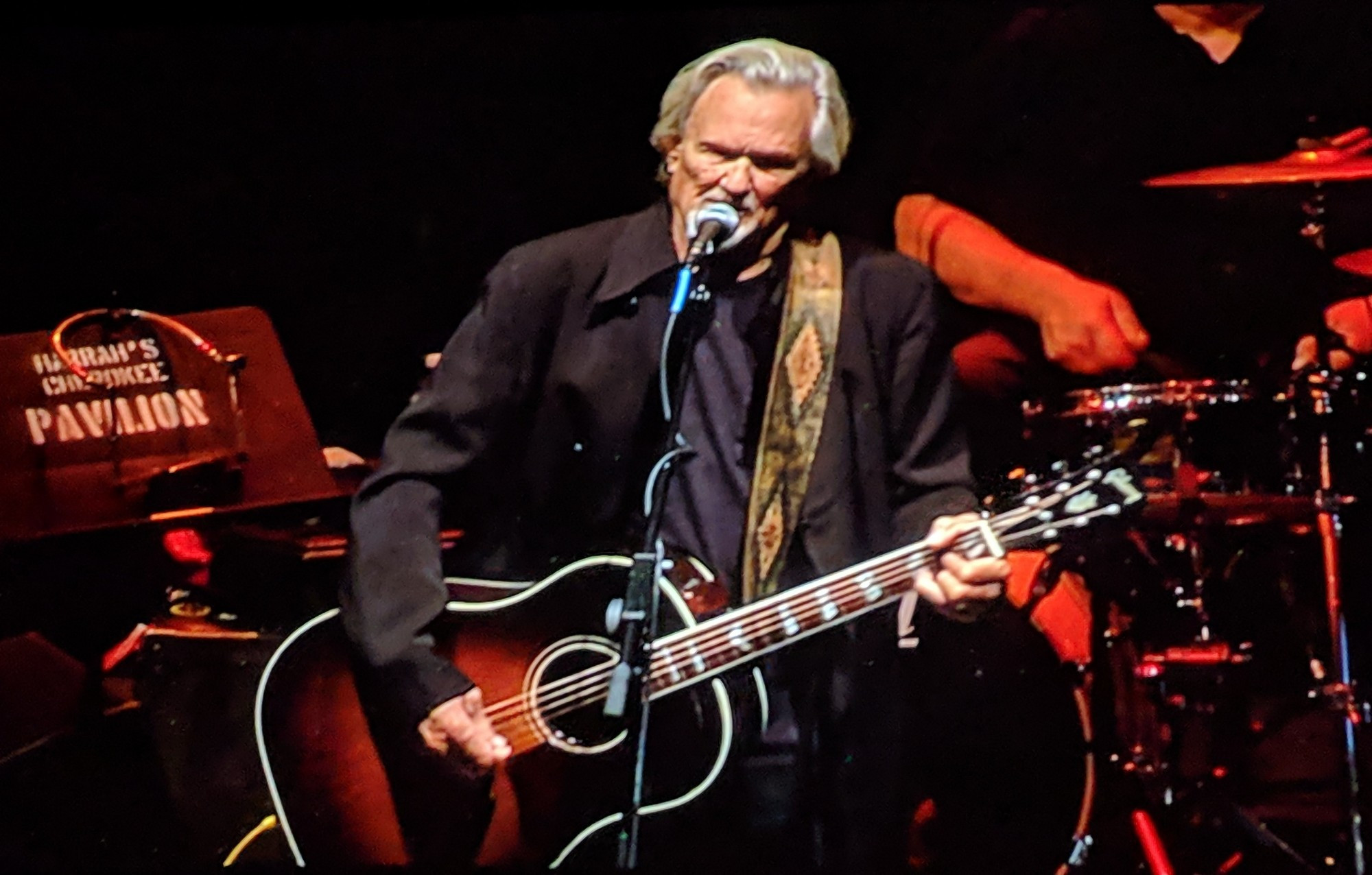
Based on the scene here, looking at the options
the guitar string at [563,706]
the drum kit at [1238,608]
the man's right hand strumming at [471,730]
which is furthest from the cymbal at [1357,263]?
the man's right hand strumming at [471,730]

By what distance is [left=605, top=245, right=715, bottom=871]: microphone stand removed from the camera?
1.91 metres

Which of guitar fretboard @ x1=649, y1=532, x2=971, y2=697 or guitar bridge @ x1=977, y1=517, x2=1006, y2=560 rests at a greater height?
guitar bridge @ x1=977, y1=517, x2=1006, y2=560

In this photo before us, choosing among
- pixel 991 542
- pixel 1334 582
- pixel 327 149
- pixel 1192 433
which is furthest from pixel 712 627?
pixel 327 149

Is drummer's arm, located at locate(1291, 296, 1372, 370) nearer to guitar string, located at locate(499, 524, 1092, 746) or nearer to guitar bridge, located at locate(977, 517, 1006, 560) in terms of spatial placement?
guitar bridge, located at locate(977, 517, 1006, 560)

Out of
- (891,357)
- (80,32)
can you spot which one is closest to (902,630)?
(891,357)

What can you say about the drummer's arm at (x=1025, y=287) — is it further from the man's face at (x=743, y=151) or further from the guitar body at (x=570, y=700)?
the guitar body at (x=570, y=700)

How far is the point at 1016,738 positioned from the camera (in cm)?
284

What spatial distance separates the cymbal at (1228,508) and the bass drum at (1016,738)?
0.76 feet

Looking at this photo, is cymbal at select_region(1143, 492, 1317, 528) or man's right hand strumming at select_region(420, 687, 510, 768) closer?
man's right hand strumming at select_region(420, 687, 510, 768)

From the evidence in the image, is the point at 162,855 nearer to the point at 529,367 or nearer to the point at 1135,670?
the point at 529,367

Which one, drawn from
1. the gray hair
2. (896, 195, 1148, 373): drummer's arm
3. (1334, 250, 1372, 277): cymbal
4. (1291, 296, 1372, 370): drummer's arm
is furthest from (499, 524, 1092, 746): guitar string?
(1334, 250, 1372, 277): cymbal

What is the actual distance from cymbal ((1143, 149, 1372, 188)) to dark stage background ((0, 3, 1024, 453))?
0.53 m

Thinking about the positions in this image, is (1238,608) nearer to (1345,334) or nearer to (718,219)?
(1345,334)

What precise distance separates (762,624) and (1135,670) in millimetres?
828
